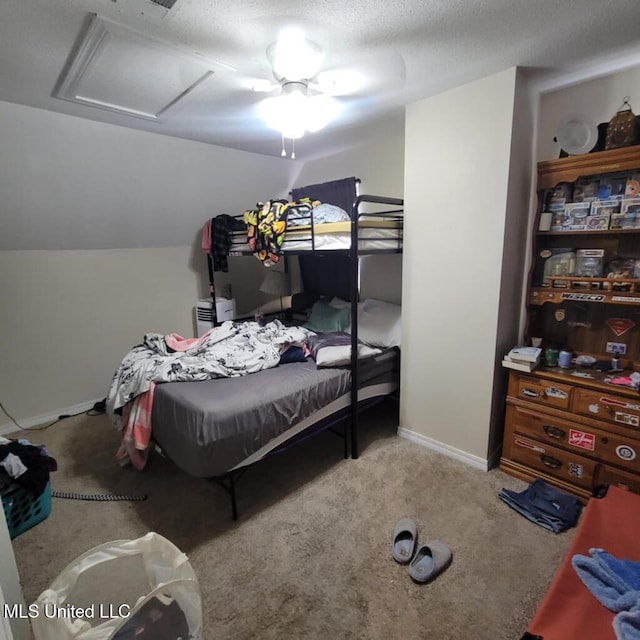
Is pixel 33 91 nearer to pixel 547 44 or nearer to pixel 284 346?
pixel 284 346

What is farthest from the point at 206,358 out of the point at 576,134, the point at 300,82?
the point at 576,134

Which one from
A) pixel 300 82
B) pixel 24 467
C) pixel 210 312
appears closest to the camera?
pixel 300 82

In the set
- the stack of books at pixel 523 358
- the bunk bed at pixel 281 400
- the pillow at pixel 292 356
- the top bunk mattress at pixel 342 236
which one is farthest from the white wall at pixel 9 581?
the stack of books at pixel 523 358

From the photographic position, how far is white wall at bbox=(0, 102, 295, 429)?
258 cm

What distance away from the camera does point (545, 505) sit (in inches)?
78.1

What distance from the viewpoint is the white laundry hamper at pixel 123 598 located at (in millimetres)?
988

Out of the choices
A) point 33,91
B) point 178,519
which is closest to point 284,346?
point 178,519

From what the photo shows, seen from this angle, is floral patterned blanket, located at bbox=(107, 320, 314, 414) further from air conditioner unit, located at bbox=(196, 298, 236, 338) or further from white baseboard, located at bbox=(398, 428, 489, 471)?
white baseboard, located at bbox=(398, 428, 489, 471)

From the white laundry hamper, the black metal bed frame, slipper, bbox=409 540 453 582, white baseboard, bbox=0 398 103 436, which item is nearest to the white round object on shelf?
the black metal bed frame

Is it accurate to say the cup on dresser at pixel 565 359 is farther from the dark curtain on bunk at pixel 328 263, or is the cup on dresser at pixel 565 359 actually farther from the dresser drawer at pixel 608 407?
the dark curtain on bunk at pixel 328 263

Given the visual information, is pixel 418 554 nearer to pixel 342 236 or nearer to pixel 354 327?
pixel 354 327

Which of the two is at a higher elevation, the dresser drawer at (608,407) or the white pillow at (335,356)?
the white pillow at (335,356)

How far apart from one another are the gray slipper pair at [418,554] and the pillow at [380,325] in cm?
135

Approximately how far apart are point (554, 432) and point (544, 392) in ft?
0.79
